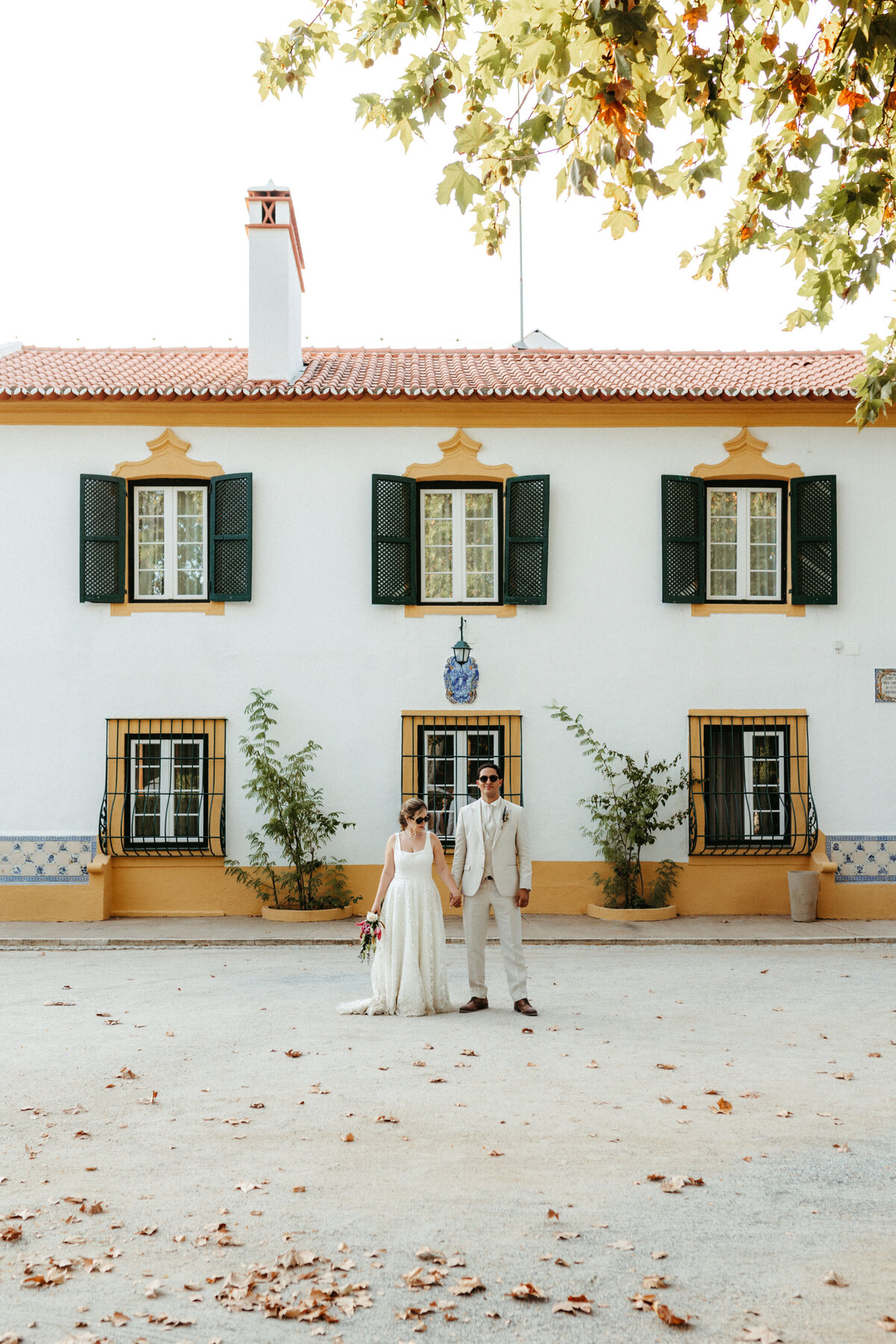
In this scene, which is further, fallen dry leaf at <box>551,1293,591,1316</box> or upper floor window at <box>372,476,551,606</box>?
upper floor window at <box>372,476,551,606</box>

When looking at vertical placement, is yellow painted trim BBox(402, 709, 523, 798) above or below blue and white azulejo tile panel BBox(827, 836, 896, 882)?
above

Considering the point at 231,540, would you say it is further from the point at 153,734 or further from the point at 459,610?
the point at 459,610

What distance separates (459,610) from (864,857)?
569 centimetres

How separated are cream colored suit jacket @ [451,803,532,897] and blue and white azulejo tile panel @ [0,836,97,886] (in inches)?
266

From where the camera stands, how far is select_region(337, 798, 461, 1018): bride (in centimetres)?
858

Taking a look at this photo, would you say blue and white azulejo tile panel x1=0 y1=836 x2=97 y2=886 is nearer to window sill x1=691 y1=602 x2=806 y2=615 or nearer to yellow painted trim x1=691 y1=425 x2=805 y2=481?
window sill x1=691 y1=602 x2=806 y2=615

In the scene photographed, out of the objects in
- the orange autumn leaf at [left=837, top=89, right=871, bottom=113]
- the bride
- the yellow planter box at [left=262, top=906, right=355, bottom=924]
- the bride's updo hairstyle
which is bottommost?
the yellow planter box at [left=262, top=906, right=355, bottom=924]

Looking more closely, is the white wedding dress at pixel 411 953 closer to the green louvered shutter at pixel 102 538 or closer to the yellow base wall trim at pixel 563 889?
the yellow base wall trim at pixel 563 889

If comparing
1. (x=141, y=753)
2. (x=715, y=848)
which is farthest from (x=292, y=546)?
(x=715, y=848)

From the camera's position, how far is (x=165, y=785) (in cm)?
1418

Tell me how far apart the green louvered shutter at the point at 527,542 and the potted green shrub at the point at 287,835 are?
3.11 m

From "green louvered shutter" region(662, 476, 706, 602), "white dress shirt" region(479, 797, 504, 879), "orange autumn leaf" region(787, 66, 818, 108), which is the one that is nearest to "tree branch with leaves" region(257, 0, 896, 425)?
"orange autumn leaf" region(787, 66, 818, 108)

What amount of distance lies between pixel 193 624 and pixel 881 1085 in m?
9.77

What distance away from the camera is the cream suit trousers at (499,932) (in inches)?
338
